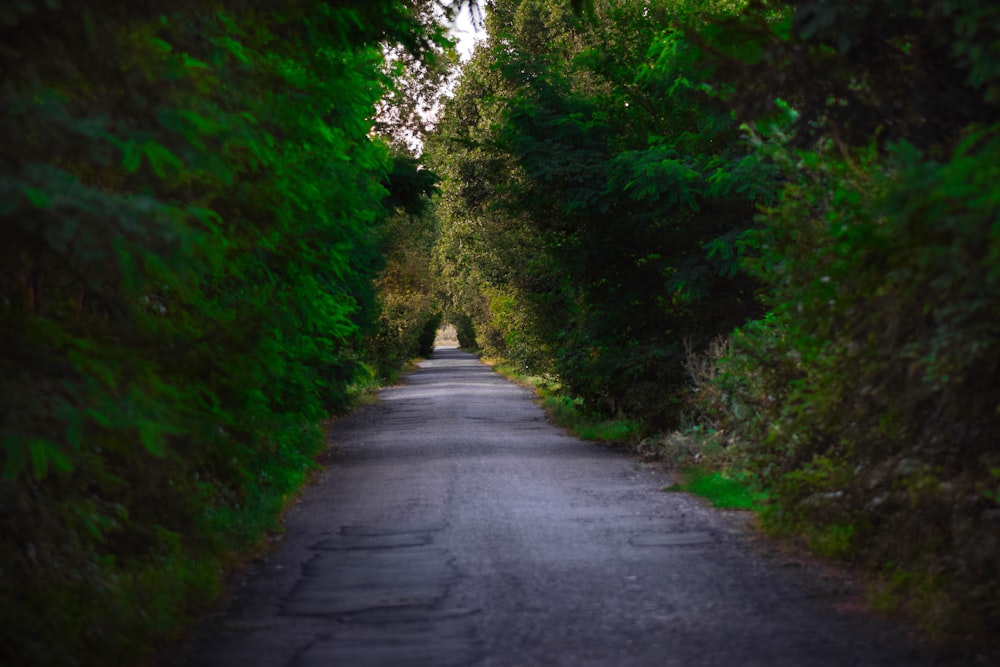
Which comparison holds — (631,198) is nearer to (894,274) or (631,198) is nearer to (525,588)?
(525,588)

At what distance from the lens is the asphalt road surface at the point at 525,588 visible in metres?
7.61

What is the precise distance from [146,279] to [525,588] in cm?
392

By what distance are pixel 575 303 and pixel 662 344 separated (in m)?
6.80

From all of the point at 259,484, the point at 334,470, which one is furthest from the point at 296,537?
the point at 334,470

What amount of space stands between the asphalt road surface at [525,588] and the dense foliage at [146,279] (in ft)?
2.43

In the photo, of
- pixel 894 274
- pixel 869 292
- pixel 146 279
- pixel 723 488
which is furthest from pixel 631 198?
pixel 146 279

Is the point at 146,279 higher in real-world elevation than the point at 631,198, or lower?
lower

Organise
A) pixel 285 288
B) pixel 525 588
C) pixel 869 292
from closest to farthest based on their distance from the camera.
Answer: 1. pixel 869 292
2. pixel 525 588
3. pixel 285 288

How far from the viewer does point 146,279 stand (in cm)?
747

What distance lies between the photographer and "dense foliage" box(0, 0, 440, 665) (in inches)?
235

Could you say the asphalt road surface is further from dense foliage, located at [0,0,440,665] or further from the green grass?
dense foliage, located at [0,0,440,665]

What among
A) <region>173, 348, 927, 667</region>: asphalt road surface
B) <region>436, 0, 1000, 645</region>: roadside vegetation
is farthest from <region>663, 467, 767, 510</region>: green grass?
<region>173, 348, 927, 667</region>: asphalt road surface

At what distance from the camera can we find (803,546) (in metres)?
11.2

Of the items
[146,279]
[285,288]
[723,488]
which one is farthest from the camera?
[723,488]
